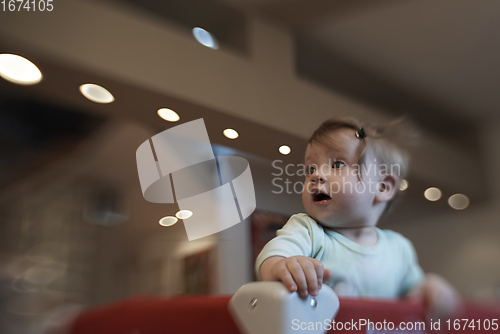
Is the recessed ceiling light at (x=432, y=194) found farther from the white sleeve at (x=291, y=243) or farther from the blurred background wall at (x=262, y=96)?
the white sleeve at (x=291, y=243)

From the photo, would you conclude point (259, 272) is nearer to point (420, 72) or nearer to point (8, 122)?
point (420, 72)

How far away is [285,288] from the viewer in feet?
0.60

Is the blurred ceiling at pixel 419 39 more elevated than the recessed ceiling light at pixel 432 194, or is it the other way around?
the blurred ceiling at pixel 419 39

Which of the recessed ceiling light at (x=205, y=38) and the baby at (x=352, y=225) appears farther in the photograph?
Result: the recessed ceiling light at (x=205, y=38)

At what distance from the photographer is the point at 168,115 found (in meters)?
0.29

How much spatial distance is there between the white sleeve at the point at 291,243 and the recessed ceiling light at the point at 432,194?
4.2 inches

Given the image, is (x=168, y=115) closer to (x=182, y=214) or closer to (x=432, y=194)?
(x=182, y=214)

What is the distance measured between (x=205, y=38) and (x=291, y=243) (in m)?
0.20

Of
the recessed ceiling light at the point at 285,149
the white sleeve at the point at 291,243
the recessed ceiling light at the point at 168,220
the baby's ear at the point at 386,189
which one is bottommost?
the white sleeve at the point at 291,243

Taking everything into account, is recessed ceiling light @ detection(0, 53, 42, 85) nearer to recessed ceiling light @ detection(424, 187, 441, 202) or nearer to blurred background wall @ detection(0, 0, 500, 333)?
blurred background wall @ detection(0, 0, 500, 333)

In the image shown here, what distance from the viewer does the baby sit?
0.21m

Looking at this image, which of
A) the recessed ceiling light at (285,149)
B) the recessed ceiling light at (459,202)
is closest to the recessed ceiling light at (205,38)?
the recessed ceiling light at (285,149)

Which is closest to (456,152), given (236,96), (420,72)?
(420,72)

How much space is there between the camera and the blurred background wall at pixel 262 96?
26 centimetres
